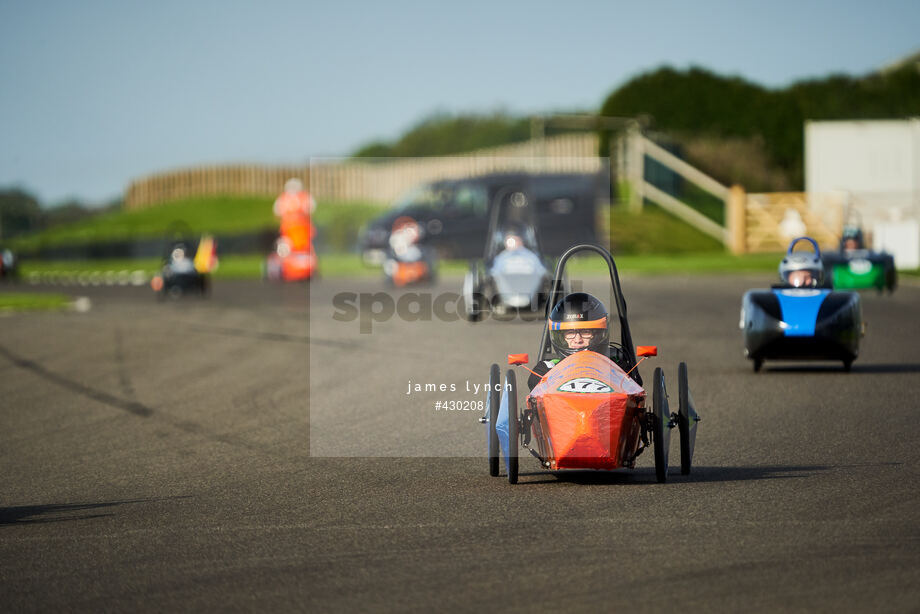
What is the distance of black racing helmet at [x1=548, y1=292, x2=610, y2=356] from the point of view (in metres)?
8.83

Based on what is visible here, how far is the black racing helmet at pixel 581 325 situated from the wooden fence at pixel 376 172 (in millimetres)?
29187

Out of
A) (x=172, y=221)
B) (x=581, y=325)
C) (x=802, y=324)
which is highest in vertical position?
(x=172, y=221)

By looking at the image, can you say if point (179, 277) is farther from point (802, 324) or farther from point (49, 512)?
point (49, 512)

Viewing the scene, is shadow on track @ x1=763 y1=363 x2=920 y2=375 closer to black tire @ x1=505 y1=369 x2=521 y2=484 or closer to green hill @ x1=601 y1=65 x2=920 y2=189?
black tire @ x1=505 y1=369 x2=521 y2=484

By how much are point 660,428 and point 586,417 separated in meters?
0.48

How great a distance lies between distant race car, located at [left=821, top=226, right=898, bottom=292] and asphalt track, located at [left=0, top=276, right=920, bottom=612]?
7.10 metres

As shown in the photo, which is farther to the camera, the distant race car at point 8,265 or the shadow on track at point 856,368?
the distant race car at point 8,265

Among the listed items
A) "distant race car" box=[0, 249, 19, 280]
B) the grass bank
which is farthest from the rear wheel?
"distant race car" box=[0, 249, 19, 280]

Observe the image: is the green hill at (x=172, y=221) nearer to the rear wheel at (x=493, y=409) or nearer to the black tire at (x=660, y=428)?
the rear wheel at (x=493, y=409)

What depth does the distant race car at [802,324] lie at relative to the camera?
1389 cm

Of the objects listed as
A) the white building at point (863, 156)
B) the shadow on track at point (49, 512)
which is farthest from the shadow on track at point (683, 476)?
the white building at point (863, 156)

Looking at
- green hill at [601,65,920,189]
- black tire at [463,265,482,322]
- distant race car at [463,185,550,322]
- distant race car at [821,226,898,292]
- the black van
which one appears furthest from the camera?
green hill at [601,65,920,189]

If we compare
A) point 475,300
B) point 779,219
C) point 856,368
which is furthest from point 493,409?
point 779,219

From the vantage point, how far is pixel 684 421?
8633 millimetres
